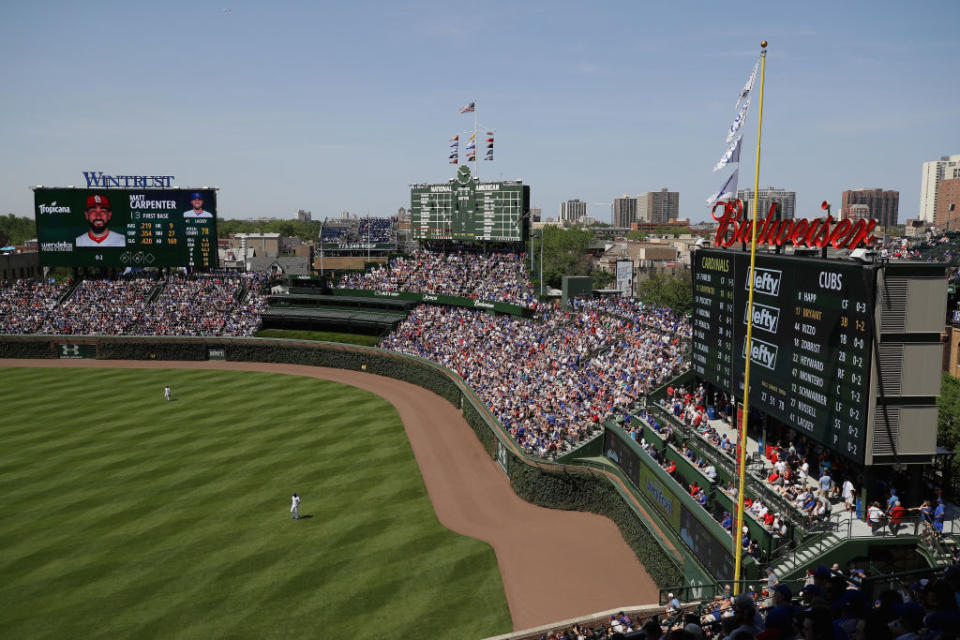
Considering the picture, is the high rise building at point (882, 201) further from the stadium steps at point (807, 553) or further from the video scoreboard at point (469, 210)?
the stadium steps at point (807, 553)

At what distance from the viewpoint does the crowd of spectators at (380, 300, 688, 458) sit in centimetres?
2927

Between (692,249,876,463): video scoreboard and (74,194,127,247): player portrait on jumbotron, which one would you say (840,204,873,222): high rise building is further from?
(74,194,127,247): player portrait on jumbotron

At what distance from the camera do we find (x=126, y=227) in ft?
209

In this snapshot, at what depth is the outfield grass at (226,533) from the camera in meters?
19.0

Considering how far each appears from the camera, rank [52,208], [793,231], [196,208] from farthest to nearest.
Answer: [196,208]
[52,208]
[793,231]

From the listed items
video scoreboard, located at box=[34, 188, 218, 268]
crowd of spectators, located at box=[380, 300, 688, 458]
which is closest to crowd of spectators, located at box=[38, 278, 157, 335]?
video scoreboard, located at box=[34, 188, 218, 268]

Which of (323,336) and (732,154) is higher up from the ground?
(732,154)

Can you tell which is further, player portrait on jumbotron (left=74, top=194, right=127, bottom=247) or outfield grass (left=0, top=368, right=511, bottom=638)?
player portrait on jumbotron (left=74, top=194, right=127, bottom=247)

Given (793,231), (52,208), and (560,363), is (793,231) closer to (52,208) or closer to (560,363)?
(560,363)

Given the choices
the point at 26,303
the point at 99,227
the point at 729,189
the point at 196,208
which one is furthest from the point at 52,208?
the point at 729,189

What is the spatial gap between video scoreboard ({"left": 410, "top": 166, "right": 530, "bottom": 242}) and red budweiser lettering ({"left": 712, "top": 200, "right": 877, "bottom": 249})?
1307 inches

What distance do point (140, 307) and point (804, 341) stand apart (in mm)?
60669

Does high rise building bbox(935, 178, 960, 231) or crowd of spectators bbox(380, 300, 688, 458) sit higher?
high rise building bbox(935, 178, 960, 231)

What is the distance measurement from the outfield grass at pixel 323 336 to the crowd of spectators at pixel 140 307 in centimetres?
223
